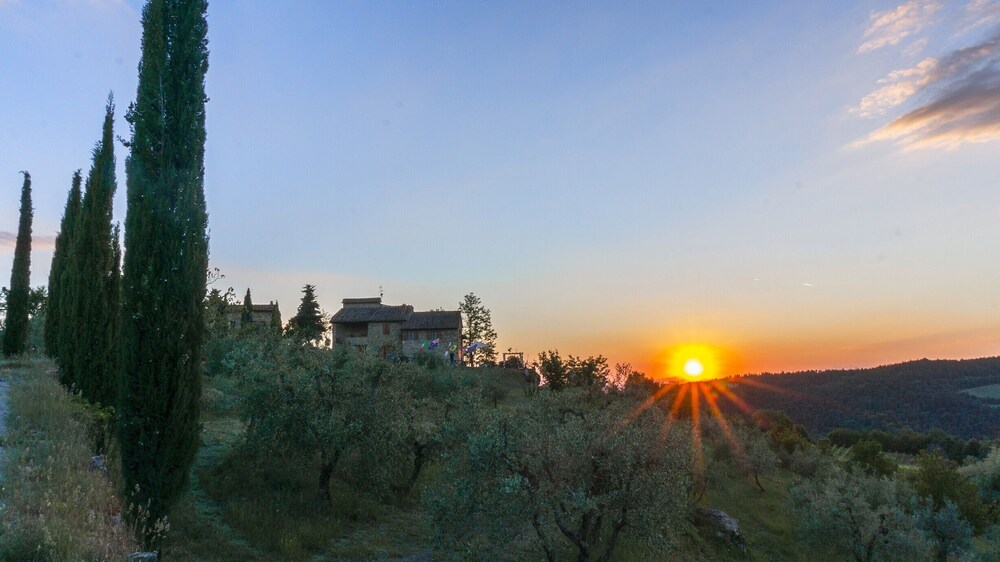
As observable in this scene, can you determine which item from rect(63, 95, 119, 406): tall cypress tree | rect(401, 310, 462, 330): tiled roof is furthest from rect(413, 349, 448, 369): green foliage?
rect(63, 95, 119, 406): tall cypress tree

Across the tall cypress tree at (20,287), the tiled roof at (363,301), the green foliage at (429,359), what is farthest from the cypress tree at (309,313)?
the tall cypress tree at (20,287)

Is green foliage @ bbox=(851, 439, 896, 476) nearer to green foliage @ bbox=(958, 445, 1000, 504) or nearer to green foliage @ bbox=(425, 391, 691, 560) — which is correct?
green foliage @ bbox=(958, 445, 1000, 504)

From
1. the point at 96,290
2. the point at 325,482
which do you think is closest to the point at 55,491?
the point at 325,482

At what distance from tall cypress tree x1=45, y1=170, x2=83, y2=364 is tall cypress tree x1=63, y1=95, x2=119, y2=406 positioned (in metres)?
4.77

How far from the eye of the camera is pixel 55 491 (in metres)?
9.16

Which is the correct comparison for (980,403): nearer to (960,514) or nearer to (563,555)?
(960,514)

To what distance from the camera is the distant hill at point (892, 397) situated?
84.7 meters

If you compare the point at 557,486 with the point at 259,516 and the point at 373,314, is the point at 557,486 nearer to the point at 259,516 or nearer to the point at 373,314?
the point at 259,516

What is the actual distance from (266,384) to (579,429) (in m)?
8.59

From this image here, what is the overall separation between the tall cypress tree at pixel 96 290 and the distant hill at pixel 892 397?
74930 millimetres

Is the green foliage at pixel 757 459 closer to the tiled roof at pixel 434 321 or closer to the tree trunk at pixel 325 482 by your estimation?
the tree trunk at pixel 325 482

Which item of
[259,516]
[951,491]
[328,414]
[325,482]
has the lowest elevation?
[951,491]

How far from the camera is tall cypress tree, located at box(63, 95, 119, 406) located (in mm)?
16672

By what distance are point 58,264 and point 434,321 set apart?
41.5 m
